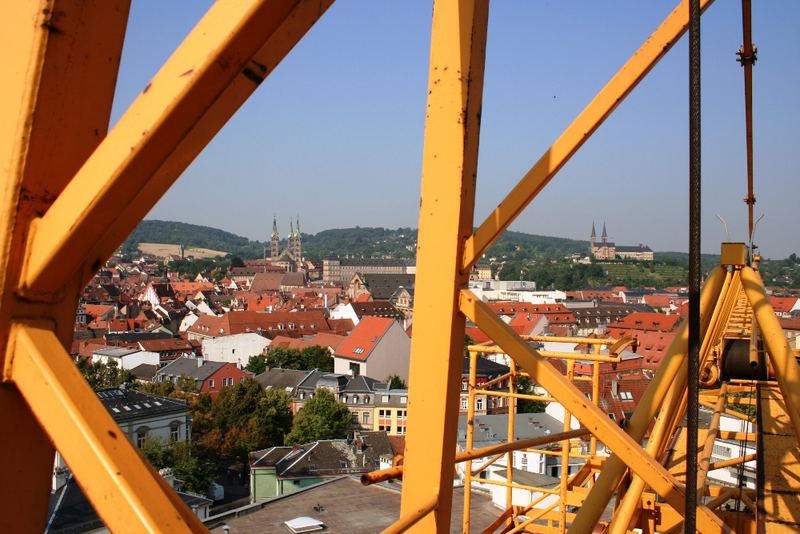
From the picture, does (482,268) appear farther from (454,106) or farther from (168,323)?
(454,106)

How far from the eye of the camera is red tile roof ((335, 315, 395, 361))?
41.8m

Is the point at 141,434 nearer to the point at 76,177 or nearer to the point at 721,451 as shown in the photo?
the point at 721,451

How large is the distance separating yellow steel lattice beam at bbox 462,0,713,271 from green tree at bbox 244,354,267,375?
4230cm

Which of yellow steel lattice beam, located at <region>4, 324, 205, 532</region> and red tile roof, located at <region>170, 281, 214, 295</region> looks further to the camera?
red tile roof, located at <region>170, 281, 214, 295</region>

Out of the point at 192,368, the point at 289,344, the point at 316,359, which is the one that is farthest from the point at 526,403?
the point at 289,344

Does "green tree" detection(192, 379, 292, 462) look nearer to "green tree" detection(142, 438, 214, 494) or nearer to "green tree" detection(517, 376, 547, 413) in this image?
"green tree" detection(142, 438, 214, 494)

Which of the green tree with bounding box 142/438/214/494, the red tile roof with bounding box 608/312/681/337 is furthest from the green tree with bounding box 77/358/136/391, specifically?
the red tile roof with bounding box 608/312/681/337

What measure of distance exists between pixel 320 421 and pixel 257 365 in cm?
1434

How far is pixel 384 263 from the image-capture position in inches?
5295

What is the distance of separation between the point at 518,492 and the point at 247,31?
19972 mm

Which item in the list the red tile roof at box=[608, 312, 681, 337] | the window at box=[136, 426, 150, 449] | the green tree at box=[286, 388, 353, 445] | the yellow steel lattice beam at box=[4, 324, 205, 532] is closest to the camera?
the yellow steel lattice beam at box=[4, 324, 205, 532]

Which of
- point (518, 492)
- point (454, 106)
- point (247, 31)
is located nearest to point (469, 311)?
point (454, 106)

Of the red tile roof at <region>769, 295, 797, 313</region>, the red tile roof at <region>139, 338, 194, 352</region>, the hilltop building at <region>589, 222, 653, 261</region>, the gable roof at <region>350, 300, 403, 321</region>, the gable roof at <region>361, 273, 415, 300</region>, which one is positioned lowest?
the red tile roof at <region>139, 338, 194, 352</region>

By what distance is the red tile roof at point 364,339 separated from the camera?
41844 mm
